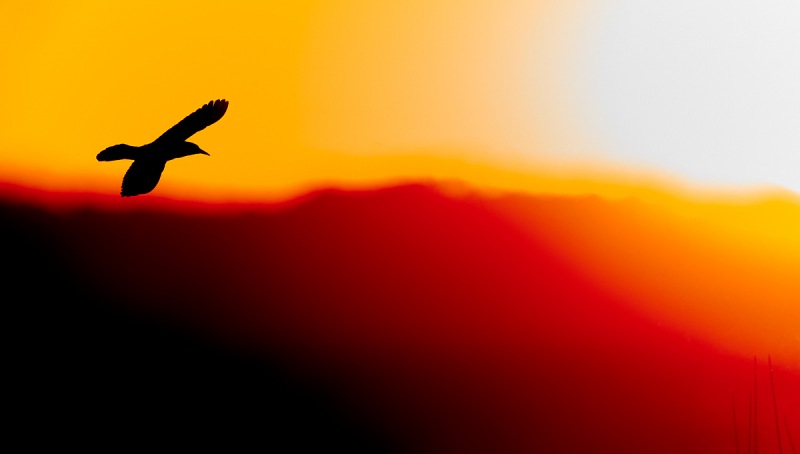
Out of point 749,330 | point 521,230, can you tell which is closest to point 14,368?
point 521,230

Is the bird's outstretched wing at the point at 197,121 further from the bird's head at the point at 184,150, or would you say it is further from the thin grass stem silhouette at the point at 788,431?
the thin grass stem silhouette at the point at 788,431

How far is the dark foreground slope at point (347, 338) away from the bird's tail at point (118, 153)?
536 centimetres

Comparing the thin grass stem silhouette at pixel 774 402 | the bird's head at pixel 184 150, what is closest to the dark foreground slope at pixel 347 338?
the thin grass stem silhouette at pixel 774 402

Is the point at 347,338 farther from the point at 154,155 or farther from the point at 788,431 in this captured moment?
the point at 154,155

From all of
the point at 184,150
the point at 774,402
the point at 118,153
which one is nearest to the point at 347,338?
the point at 774,402

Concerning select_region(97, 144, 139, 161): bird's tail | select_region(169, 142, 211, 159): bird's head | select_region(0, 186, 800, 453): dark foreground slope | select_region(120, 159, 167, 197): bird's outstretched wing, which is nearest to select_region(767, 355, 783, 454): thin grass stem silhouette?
select_region(0, 186, 800, 453): dark foreground slope

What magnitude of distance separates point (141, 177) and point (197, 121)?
435 millimetres

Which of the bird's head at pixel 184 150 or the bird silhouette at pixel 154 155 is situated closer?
the bird silhouette at pixel 154 155

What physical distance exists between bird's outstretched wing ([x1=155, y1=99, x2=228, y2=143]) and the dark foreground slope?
5.34 metres

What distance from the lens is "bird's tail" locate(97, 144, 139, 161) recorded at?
442 centimetres

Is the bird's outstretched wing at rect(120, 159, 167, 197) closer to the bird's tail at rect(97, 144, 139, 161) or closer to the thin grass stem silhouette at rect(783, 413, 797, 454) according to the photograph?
the bird's tail at rect(97, 144, 139, 161)

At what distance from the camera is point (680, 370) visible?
427 inches

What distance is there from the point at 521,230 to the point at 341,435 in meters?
3.21

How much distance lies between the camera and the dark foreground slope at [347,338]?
34.0 feet
